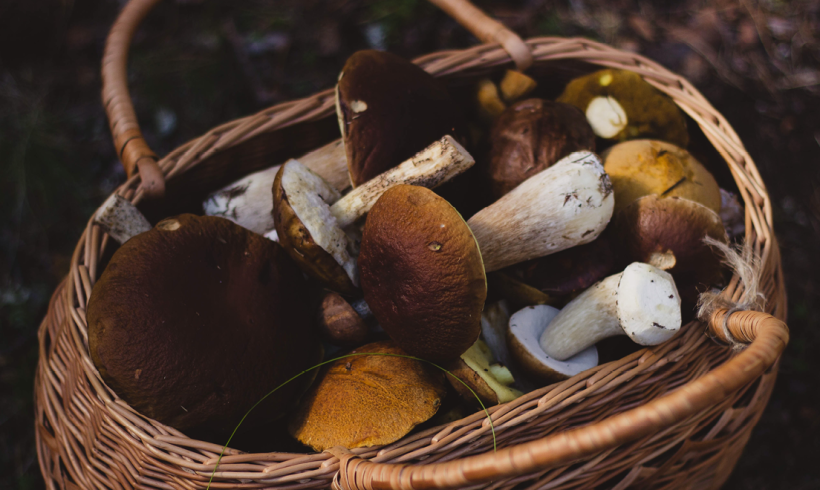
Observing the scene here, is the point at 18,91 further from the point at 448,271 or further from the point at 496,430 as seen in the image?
the point at 496,430

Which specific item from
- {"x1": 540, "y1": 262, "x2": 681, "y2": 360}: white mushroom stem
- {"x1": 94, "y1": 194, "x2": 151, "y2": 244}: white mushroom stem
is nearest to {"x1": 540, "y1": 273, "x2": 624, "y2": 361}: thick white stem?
{"x1": 540, "y1": 262, "x2": 681, "y2": 360}: white mushroom stem

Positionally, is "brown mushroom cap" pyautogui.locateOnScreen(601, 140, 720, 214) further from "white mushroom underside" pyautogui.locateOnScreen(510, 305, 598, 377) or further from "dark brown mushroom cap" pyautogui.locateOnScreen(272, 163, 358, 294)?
"dark brown mushroom cap" pyautogui.locateOnScreen(272, 163, 358, 294)

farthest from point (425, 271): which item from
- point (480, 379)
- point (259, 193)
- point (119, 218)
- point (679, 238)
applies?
point (119, 218)

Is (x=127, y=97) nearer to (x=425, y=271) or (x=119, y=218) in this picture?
(x=119, y=218)

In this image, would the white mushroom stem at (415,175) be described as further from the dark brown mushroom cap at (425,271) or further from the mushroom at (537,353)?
the mushroom at (537,353)

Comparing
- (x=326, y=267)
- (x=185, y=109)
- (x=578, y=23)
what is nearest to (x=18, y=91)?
(x=185, y=109)

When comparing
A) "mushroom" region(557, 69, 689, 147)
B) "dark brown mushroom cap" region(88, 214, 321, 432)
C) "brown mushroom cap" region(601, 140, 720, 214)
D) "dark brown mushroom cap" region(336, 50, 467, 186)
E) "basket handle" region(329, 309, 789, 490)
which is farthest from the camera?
"mushroom" region(557, 69, 689, 147)
